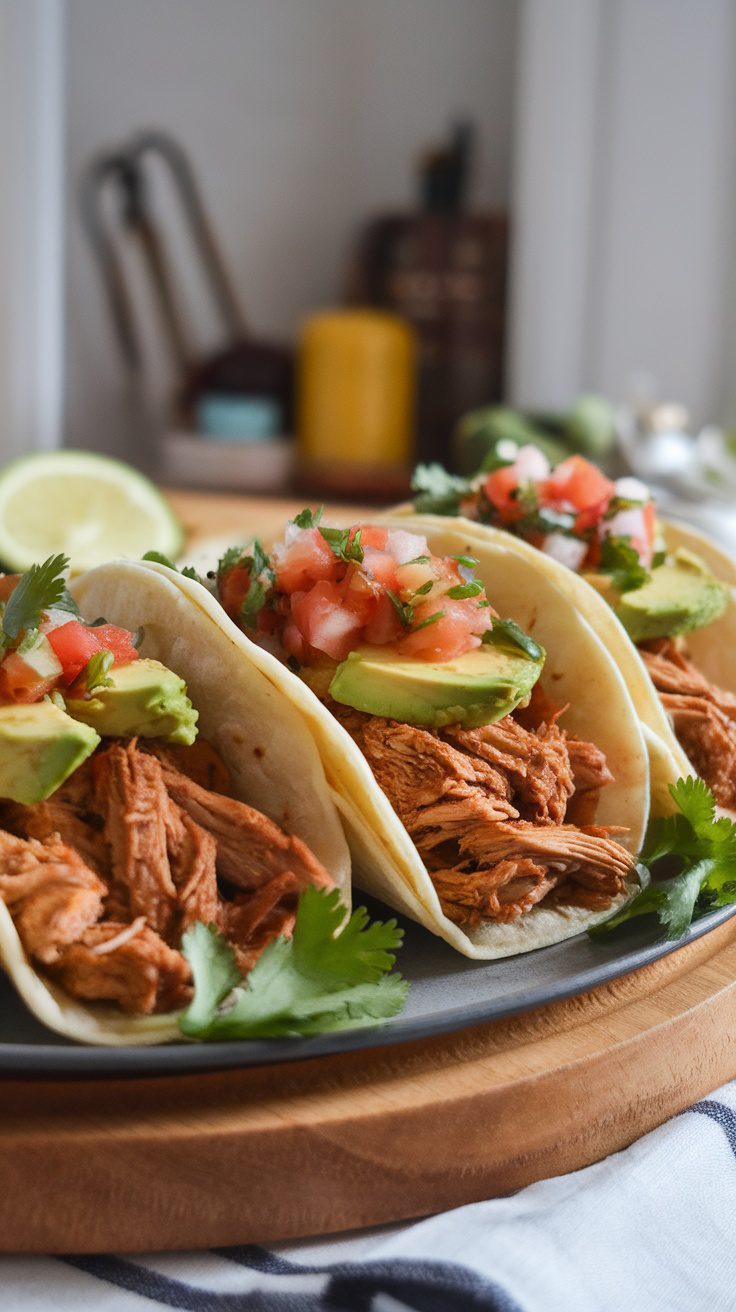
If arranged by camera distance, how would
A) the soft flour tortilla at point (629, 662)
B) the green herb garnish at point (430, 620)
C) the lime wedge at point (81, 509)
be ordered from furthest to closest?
the lime wedge at point (81, 509) < the soft flour tortilla at point (629, 662) < the green herb garnish at point (430, 620)

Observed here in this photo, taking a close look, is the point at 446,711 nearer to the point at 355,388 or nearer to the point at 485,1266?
the point at 485,1266

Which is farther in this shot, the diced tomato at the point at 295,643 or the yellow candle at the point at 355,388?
the yellow candle at the point at 355,388

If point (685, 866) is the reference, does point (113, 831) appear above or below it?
above

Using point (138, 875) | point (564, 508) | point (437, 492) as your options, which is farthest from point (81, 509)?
point (138, 875)

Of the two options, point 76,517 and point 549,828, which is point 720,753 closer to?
point 549,828

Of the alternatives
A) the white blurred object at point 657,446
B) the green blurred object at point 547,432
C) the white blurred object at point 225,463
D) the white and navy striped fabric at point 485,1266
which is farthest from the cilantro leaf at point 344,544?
the white blurred object at point 225,463

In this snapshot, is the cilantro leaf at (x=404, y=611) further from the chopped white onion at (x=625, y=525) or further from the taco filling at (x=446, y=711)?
the chopped white onion at (x=625, y=525)

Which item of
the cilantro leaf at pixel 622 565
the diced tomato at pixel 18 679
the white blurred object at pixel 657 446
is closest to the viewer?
the diced tomato at pixel 18 679
